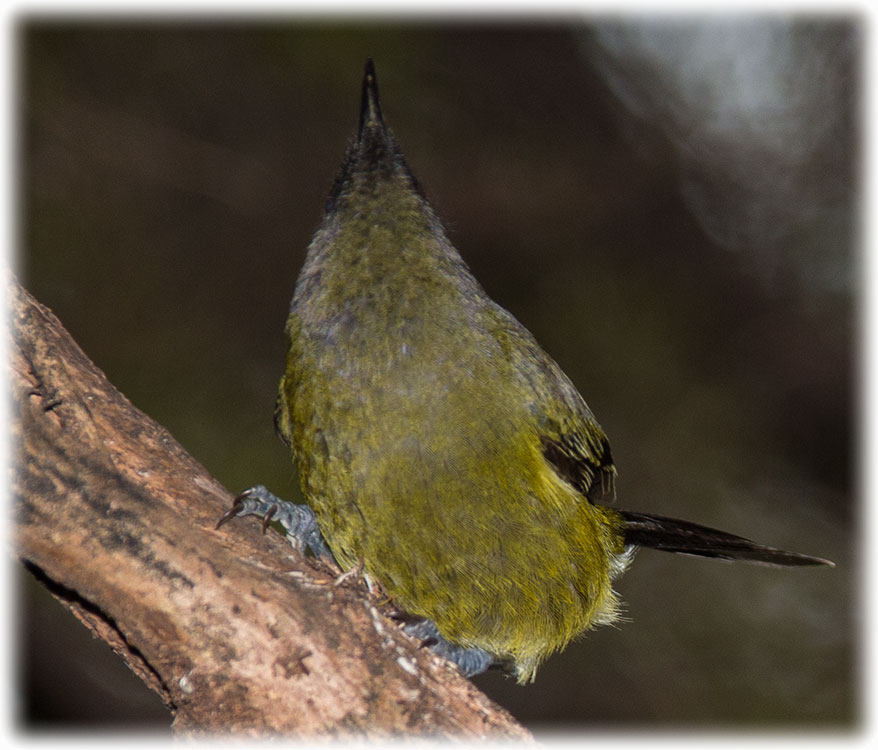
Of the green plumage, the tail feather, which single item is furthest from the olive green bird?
the tail feather

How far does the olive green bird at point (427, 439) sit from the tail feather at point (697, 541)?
0.34 m

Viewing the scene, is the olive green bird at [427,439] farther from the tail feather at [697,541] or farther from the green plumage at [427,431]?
the tail feather at [697,541]

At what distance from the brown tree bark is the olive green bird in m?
0.34

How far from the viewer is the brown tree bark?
2621 millimetres

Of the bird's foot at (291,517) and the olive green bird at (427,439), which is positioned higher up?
the olive green bird at (427,439)

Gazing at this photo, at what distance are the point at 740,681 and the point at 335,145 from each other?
5.01 metres

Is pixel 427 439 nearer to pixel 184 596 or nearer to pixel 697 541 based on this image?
pixel 184 596

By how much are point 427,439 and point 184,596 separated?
1009 millimetres

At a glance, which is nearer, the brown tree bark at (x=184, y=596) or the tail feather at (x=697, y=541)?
the brown tree bark at (x=184, y=596)

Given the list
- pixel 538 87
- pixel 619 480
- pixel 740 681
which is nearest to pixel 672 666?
pixel 740 681

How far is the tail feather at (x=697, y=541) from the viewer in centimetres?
396

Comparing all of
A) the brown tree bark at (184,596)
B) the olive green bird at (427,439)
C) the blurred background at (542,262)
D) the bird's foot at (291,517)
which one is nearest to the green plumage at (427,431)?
the olive green bird at (427,439)

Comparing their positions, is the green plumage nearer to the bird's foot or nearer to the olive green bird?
the olive green bird

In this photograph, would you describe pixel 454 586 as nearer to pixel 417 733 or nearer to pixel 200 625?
pixel 417 733
